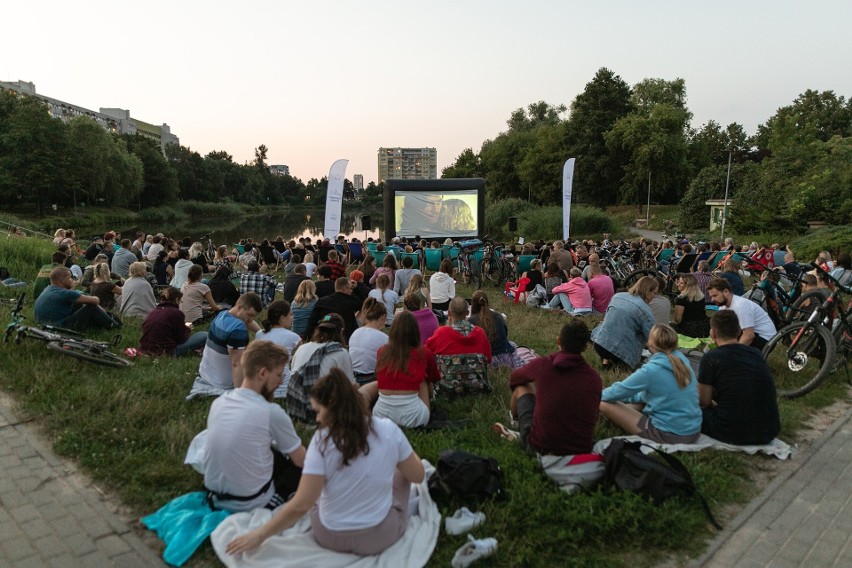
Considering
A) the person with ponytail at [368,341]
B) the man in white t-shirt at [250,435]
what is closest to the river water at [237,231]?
the person with ponytail at [368,341]

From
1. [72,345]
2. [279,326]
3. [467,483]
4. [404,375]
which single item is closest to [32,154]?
[72,345]

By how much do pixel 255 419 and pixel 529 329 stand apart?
5.54 metres

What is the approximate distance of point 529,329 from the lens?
7.66 meters

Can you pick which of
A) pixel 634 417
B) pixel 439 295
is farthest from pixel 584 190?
pixel 634 417

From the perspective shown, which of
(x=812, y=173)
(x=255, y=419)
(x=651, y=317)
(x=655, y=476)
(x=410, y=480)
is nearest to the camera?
(x=410, y=480)

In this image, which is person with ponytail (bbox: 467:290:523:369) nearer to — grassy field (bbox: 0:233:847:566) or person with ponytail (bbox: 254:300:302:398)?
grassy field (bbox: 0:233:847:566)

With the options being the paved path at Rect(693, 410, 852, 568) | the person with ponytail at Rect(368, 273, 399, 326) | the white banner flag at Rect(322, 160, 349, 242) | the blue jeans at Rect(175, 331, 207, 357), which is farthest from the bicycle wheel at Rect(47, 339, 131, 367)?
the white banner flag at Rect(322, 160, 349, 242)

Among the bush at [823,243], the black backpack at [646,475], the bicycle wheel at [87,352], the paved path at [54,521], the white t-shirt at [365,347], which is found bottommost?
the paved path at [54,521]

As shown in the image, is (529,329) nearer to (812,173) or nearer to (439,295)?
(439,295)

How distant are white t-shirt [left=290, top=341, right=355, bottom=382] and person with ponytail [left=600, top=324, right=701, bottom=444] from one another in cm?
186

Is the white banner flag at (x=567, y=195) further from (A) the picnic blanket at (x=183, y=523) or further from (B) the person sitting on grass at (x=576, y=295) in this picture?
(A) the picnic blanket at (x=183, y=523)

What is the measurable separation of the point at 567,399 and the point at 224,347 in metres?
2.69

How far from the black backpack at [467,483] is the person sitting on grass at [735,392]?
69.2 inches

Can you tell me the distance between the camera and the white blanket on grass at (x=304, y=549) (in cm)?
240
